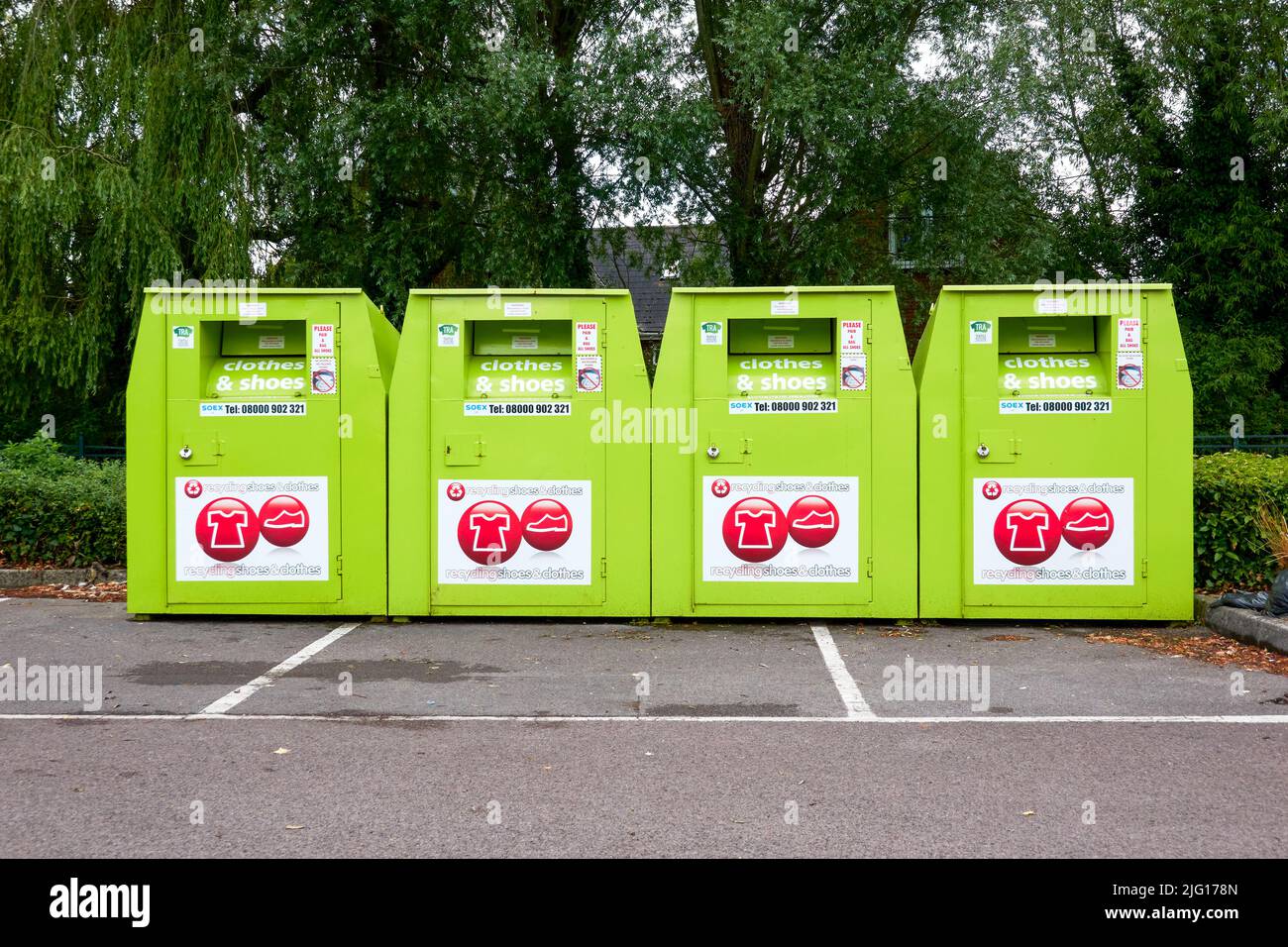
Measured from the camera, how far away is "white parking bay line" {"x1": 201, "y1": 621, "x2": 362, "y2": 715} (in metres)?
5.22

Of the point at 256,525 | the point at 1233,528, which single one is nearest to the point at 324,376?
the point at 256,525

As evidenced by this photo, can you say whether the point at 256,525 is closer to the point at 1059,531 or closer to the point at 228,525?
the point at 228,525

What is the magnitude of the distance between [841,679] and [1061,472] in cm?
237

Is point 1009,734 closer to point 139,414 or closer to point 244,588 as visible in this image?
point 244,588

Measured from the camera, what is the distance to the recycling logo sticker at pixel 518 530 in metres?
7.29

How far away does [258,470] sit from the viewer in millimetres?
7352

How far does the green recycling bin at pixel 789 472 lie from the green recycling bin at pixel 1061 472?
0.25 meters

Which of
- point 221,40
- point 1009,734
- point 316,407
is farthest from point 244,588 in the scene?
point 221,40

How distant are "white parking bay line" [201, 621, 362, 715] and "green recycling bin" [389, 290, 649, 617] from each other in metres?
0.55

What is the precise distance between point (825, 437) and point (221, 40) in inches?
308

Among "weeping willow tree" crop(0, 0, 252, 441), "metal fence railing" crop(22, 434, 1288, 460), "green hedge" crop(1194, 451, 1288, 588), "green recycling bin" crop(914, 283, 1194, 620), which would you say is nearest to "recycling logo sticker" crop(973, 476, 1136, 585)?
"green recycling bin" crop(914, 283, 1194, 620)

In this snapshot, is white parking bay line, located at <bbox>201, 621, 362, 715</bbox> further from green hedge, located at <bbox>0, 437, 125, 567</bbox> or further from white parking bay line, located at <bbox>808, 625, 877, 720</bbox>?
green hedge, located at <bbox>0, 437, 125, 567</bbox>

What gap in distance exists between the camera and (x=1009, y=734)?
471 centimetres
